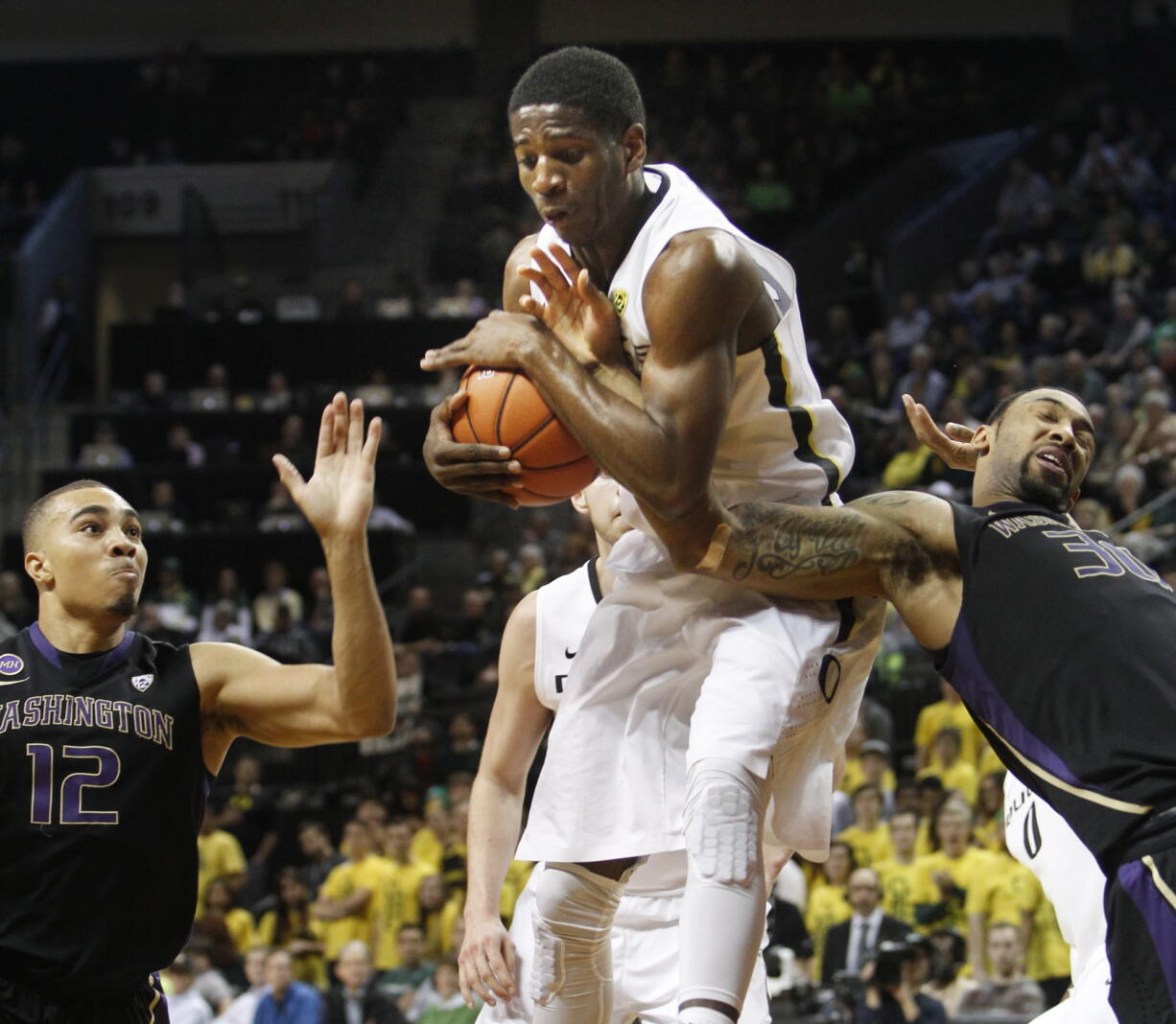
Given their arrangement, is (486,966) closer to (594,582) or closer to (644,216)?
(594,582)

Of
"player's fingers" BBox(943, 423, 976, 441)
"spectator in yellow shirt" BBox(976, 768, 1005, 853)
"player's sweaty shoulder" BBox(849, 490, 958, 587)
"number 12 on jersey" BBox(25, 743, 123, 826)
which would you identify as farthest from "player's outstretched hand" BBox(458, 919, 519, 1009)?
"spectator in yellow shirt" BBox(976, 768, 1005, 853)

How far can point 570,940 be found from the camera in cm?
407

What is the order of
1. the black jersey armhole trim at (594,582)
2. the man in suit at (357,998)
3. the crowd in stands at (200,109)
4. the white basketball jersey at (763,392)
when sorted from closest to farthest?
1. the white basketball jersey at (763,392)
2. the black jersey armhole trim at (594,582)
3. the man in suit at (357,998)
4. the crowd in stands at (200,109)

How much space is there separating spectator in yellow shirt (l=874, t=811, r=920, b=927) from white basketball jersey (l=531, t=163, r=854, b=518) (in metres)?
4.78

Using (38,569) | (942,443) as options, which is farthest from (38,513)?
(942,443)

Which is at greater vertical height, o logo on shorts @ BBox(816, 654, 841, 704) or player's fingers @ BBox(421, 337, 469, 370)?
player's fingers @ BBox(421, 337, 469, 370)

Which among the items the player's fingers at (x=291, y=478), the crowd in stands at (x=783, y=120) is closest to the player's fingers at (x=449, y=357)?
the player's fingers at (x=291, y=478)

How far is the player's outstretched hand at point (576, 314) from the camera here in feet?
12.4

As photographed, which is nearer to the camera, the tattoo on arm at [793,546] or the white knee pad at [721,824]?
the white knee pad at [721,824]

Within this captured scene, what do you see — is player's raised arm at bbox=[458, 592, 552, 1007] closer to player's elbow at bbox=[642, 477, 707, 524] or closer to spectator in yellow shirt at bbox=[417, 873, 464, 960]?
player's elbow at bbox=[642, 477, 707, 524]

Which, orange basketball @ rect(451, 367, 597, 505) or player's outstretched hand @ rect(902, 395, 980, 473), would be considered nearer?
orange basketball @ rect(451, 367, 597, 505)

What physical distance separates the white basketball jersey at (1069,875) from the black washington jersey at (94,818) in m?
2.01

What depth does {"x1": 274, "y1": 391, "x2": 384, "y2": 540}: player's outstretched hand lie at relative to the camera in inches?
138

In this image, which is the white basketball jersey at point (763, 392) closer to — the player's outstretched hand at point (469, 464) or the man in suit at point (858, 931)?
the player's outstretched hand at point (469, 464)
